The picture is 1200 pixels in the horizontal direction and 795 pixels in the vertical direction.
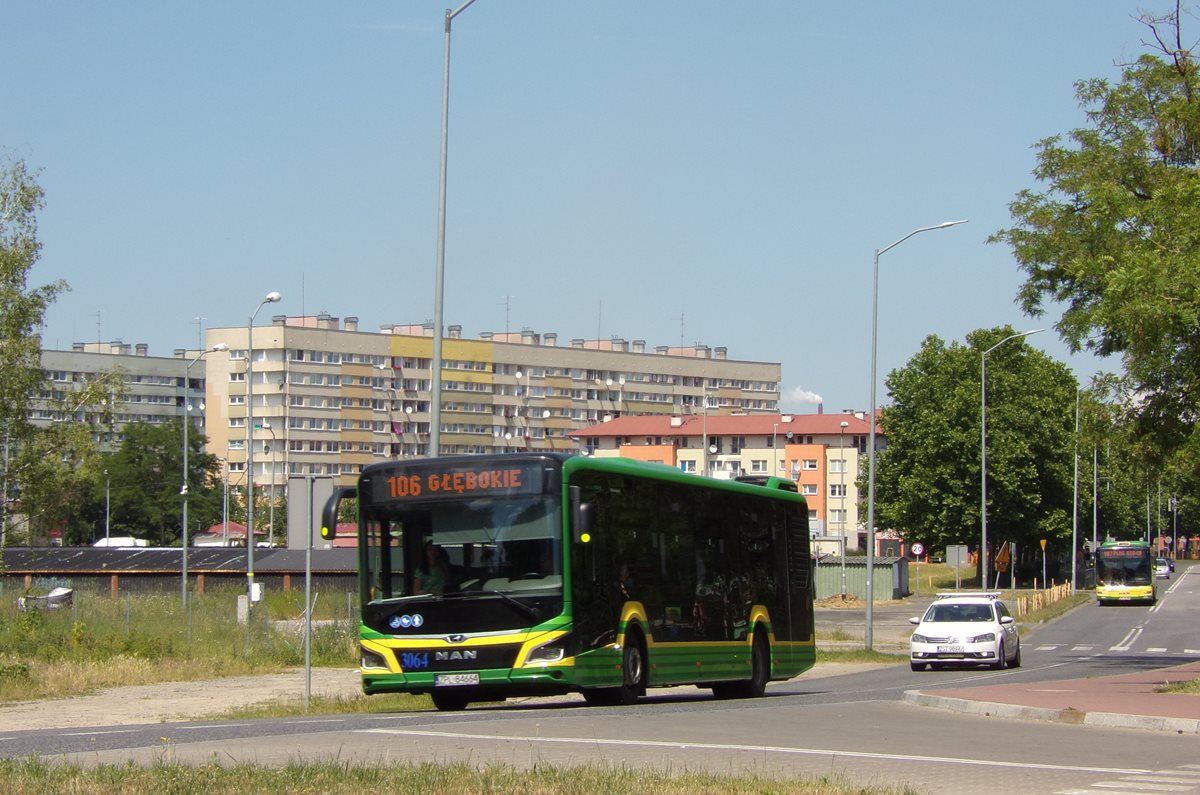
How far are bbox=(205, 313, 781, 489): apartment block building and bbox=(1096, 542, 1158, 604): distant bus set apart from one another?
72.6m

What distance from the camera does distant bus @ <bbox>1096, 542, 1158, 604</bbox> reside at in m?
78.9

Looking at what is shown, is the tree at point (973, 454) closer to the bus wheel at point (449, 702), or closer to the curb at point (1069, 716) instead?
the curb at point (1069, 716)

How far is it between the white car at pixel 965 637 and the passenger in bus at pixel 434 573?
1842 cm

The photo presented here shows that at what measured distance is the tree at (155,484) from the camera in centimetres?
13888

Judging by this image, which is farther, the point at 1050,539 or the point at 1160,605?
the point at 1050,539

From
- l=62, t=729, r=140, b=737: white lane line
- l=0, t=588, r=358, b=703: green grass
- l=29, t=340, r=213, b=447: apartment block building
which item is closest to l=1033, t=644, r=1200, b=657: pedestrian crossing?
l=0, t=588, r=358, b=703: green grass

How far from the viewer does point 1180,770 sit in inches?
520

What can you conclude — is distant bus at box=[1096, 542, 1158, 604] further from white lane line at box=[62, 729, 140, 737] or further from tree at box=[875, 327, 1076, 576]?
white lane line at box=[62, 729, 140, 737]

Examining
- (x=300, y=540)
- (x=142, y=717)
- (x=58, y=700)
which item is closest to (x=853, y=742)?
(x=300, y=540)

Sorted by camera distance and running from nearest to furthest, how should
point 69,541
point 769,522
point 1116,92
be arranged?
point 769,522, point 1116,92, point 69,541

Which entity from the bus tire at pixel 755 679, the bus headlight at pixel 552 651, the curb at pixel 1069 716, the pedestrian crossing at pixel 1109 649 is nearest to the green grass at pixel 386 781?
the bus headlight at pixel 552 651

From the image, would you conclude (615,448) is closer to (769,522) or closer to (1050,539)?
(1050,539)

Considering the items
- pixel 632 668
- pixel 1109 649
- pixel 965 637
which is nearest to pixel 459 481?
pixel 632 668

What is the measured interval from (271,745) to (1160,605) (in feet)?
239
